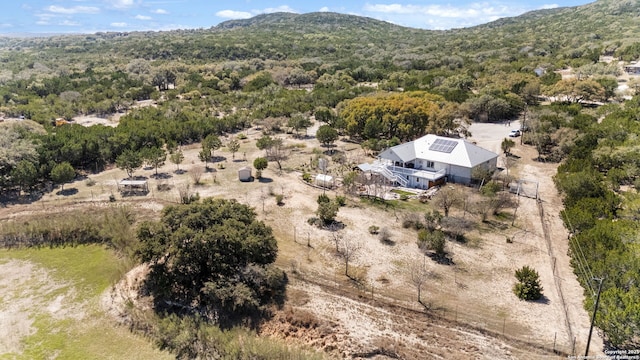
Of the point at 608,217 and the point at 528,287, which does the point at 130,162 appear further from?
the point at 608,217

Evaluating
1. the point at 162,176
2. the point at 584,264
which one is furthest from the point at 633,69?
the point at 162,176

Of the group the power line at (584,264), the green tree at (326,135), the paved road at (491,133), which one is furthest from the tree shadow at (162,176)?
the paved road at (491,133)

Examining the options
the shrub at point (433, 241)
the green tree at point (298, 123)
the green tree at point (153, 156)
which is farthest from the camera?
the green tree at point (298, 123)

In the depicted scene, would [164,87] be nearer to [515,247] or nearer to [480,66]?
[480,66]

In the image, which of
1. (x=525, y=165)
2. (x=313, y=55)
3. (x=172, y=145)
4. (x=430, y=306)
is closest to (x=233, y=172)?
(x=172, y=145)

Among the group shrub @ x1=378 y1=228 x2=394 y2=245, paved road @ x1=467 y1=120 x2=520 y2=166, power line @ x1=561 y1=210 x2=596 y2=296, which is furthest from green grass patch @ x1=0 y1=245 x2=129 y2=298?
paved road @ x1=467 y1=120 x2=520 y2=166

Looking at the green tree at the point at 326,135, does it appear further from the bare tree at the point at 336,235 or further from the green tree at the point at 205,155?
the bare tree at the point at 336,235
